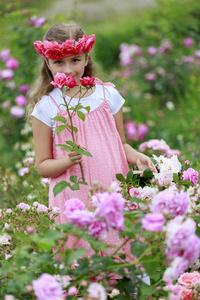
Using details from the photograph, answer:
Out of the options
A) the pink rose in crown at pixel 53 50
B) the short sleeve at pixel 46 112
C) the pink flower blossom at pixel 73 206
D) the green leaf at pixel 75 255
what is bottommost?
the short sleeve at pixel 46 112

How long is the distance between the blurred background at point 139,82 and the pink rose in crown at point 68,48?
0.52 metres

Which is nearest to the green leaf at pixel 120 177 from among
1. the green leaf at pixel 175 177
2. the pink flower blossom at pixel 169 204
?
the green leaf at pixel 175 177

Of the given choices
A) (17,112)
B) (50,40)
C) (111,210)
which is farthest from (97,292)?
(17,112)

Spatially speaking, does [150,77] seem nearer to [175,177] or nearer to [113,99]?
[113,99]

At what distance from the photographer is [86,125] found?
79.8 inches

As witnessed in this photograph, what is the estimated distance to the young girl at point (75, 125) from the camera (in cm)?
193

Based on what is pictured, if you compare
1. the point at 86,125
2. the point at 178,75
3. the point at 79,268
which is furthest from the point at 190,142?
the point at 79,268

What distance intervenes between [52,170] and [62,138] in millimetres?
159

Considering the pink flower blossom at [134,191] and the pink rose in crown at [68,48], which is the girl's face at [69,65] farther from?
the pink flower blossom at [134,191]

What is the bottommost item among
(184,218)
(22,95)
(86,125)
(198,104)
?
(198,104)

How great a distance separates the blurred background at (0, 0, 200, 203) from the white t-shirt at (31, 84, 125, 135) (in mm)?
270

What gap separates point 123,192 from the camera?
5.85ft

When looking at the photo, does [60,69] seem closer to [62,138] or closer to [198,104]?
[62,138]

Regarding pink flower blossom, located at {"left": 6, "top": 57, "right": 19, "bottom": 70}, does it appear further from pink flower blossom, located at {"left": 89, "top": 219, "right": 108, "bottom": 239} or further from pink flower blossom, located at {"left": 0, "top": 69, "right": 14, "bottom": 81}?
pink flower blossom, located at {"left": 89, "top": 219, "right": 108, "bottom": 239}
